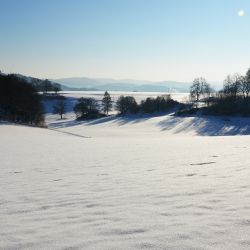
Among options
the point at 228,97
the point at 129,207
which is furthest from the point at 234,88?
the point at 129,207

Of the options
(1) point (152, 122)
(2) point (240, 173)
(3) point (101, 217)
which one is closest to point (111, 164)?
(2) point (240, 173)

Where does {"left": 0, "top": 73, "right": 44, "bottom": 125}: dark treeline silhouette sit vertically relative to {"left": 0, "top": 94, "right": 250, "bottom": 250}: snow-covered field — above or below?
above

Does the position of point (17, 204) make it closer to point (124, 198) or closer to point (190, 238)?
point (124, 198)

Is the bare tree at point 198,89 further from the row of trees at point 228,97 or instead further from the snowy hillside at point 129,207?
the snowy hillside at point 129,207

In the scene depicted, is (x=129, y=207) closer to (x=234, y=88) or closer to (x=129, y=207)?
(x=129, y=207)

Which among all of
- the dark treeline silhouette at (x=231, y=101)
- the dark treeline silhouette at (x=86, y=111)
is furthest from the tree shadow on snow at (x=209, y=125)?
the dark treeline silhouette at (x=86, y=111)

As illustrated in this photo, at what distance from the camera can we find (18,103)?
7344 cm

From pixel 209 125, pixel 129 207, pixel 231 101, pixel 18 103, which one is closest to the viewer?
pixel 129 207

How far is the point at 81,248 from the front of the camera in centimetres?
520

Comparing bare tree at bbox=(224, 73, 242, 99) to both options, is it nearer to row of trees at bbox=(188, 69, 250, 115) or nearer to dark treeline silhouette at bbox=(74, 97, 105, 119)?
row of trees at bbox=(188, 69, 250, 115)

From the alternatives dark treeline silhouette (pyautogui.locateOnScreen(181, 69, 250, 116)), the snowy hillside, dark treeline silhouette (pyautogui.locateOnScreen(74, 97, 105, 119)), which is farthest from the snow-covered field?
dark treeline silhouette (pyautogui.locateOnScreen(74, 97, 105, 119))

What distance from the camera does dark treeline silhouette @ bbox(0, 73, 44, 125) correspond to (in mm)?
73562

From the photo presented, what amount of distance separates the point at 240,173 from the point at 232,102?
81.8 meters

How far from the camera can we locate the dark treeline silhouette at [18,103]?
7356 centimetres
